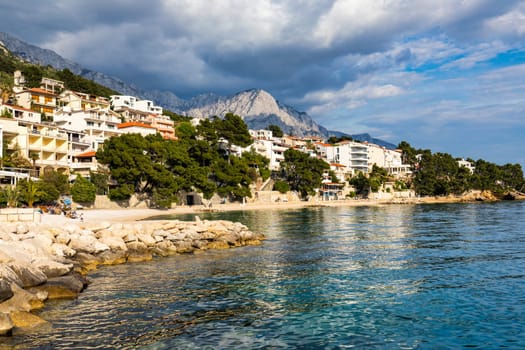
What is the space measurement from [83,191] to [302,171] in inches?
2255

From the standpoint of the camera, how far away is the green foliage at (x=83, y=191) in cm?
6191

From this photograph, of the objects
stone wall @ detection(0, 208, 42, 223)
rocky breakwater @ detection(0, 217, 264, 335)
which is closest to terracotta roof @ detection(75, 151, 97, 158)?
stone wall @ detection(0, 208, 42, 223)

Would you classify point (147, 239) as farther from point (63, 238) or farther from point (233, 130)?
point (233, 130)

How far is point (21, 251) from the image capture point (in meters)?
18.2

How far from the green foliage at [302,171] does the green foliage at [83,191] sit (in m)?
54.1

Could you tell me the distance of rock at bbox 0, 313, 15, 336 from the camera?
11391 mm

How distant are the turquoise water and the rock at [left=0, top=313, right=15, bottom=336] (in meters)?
0.38

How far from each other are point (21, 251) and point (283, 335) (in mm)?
12871

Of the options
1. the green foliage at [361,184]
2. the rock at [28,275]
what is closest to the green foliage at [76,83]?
the green foliage at [361,184]

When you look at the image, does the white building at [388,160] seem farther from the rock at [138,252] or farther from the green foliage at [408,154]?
the rock at [138,252]

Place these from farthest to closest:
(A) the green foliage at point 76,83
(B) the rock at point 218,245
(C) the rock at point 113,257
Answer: (A) the green foliage at point 76,83 < (B) the rock at point 218,245 < (C) the rock at point 113,257

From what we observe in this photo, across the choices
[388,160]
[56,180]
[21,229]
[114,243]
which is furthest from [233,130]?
[388,160]

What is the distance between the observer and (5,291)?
13.0 metres

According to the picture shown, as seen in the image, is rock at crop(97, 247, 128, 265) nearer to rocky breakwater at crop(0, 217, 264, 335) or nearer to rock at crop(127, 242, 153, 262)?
rocky breakwater at crop(0, 217, 264, 335)
